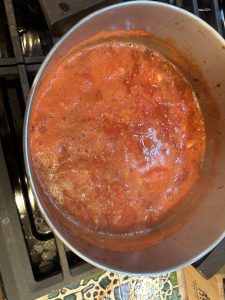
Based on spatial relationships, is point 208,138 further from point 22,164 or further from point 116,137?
point 22,164

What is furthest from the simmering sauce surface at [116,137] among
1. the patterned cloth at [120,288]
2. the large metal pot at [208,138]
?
the patterned cloth at [120,288]

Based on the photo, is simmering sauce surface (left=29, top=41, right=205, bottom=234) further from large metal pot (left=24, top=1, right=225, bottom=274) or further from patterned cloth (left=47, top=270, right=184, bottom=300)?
patterned cloth (left=47, top=270, right=184, bottom=300)

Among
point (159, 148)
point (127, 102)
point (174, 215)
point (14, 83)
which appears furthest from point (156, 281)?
point (14, 83)

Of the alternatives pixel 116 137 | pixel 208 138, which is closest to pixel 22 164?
pixel 116 137

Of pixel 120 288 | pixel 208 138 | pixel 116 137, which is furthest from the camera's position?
pixel 120 288

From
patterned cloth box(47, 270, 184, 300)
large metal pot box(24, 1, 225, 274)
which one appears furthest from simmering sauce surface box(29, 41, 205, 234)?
patterned cloth box(47, 270, 184, 300)
